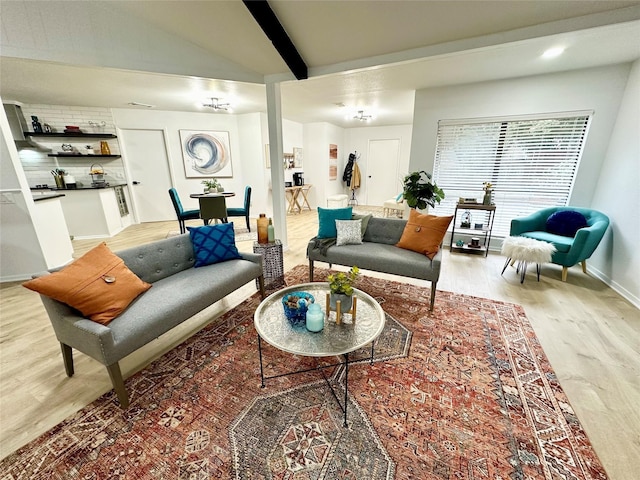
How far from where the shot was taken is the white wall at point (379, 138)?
7504 mm

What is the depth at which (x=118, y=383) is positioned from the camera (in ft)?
4.68

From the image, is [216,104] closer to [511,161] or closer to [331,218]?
[331,218]

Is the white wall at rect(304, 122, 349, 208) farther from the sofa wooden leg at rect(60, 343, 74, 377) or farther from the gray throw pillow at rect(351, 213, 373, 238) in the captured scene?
the sofa wooden leg at rect(60, 343, 74, 377)

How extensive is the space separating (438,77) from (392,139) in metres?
4.27

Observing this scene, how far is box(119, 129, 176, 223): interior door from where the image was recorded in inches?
223

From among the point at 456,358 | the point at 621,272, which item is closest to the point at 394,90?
the point at 621,272

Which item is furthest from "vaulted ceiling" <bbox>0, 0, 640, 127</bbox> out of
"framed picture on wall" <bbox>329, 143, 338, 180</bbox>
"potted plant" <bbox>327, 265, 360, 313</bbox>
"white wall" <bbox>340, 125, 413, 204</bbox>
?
"white wall" <bbox>340, 125, 413, 204</bbox>

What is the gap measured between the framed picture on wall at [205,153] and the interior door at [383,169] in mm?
4227

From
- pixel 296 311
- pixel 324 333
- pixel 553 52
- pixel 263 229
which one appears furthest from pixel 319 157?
pixel 324 333

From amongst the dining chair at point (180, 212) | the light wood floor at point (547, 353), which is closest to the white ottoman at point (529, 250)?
the light wood floor at point (547, 353)

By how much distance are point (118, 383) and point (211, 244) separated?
3.99 ft

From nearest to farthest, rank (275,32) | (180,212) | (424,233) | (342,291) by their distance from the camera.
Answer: (342,291) < (275,32) < (424,233) < (180,212)

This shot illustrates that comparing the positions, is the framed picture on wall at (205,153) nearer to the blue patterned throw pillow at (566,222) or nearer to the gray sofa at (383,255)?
the gray sofa at (383,255)

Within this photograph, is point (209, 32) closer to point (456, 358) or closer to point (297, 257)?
point (297, 257)
